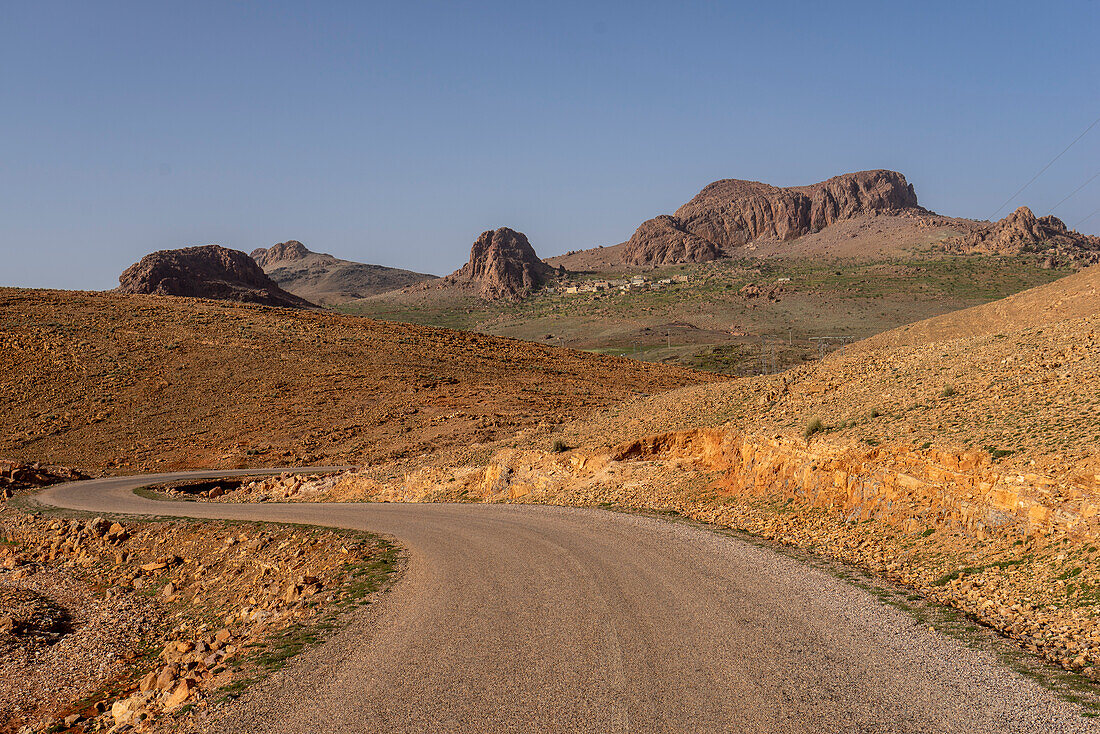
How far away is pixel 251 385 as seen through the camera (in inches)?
2013

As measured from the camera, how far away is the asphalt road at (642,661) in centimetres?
795

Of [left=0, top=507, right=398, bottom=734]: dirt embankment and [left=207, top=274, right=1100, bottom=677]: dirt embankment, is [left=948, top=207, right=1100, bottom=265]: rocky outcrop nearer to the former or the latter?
[left=207, top=274, right=1100, bottom=677]: dirt embankment

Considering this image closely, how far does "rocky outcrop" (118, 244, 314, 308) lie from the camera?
131m

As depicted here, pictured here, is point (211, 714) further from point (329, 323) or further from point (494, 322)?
point (494, 322)

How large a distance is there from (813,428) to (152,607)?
62.1ft

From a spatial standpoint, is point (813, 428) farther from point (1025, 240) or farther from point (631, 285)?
point (1025, 240)

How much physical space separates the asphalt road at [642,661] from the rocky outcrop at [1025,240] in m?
168

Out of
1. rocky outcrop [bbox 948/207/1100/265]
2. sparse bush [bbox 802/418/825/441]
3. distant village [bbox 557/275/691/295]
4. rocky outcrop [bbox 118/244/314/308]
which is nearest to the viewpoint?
sparse bush [bbox 802/418/825/441]

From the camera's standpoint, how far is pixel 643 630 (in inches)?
424

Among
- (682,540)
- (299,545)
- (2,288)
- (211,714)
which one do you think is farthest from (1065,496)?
(2,288)

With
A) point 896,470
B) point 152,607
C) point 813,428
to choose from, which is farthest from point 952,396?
point 152,607

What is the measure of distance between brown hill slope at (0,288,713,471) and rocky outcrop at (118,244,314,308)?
2550 inches

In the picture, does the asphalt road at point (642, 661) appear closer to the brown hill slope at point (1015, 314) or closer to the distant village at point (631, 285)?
the brown hill slope at point (1015, 314)

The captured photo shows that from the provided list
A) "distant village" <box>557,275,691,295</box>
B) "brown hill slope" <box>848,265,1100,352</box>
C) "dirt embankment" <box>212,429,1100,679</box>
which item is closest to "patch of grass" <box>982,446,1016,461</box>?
"dirt embankment" <box>212,429,1100,679</box>
